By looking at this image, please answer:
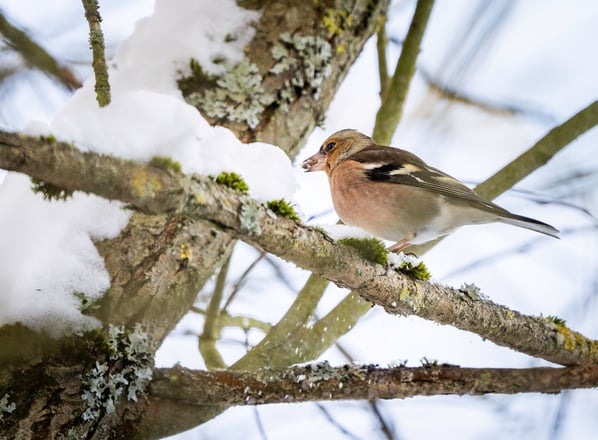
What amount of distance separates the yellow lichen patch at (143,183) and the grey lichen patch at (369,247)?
40.6 inches

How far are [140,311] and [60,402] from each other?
48 centimetres

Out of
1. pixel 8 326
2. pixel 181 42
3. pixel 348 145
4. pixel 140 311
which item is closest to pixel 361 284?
pixel 140 311

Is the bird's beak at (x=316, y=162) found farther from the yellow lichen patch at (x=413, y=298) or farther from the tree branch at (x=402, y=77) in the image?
the yellow lichen patch at (x=413, y=298)

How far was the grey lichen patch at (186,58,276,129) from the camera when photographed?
3064 millimetres

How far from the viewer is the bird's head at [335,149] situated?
4484 mm

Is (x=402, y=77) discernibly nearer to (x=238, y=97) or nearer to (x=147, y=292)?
(x=238, y=97)

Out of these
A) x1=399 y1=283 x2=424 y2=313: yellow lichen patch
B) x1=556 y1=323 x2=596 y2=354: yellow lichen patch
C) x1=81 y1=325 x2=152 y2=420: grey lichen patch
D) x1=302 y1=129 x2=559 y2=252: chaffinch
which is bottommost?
x1=81 y1=325 x2=152 y2=420: grey lichen patch

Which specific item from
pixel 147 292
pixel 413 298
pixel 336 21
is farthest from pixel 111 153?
pixel 336 21

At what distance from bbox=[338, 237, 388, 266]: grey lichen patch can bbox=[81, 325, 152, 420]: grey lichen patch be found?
0.94 m

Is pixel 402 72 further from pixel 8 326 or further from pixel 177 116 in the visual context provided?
pixel 8 326

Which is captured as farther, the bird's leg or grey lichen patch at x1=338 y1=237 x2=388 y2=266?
the bird's leg

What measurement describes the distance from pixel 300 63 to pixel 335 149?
128 cm

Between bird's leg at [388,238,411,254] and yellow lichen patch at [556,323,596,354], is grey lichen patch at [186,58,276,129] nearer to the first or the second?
bird's leg at [388,238,411,254]

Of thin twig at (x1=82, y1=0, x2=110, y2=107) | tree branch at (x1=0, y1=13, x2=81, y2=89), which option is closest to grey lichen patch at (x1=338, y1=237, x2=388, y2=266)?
thin twig at (x1=82, y1=0, x2=110, y2=107)
